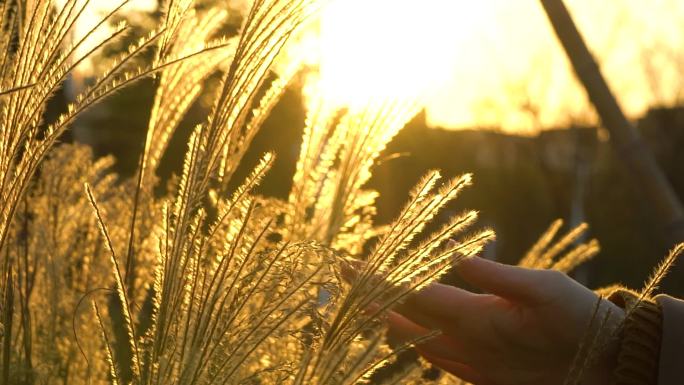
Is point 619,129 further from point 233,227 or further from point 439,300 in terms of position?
point 233,227

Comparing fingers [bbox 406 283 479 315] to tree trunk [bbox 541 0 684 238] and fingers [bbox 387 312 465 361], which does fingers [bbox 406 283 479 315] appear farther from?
tree trunk [bbox 541 0 684 238]

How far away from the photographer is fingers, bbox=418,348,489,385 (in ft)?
6.84

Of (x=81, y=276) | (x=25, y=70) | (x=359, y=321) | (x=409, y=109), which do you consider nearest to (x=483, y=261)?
(x=409, y=109)

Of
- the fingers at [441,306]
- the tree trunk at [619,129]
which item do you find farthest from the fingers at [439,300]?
the tree trunk at [619,129]

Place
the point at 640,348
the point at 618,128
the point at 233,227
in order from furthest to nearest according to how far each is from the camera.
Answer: the point at 618,128, the point at 640,348, the point at 233,227

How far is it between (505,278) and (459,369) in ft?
1.12

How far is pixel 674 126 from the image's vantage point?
85.4 ft

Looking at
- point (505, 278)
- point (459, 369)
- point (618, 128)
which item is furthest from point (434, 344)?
point (618, 128)

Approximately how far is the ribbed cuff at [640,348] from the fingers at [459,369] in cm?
28

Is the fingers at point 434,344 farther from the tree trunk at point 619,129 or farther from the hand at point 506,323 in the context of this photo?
the tree trunk at point 619,129

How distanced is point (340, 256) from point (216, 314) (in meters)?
0.20

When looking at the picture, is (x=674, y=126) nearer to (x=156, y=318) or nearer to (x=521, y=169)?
(x=521, y=169)

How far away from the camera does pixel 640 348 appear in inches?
76.4

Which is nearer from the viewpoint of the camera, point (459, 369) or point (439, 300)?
point (439, 300)
